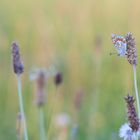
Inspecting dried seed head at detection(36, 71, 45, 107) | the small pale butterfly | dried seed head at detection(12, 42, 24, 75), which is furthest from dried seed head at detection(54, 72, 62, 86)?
the small pale butterfly

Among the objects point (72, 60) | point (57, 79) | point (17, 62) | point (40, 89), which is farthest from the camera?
point (72, 60)

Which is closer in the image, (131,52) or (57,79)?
(131,52)

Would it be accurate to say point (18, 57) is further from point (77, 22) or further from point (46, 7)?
point (46, 7)

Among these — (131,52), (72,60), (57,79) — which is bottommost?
(131,52)

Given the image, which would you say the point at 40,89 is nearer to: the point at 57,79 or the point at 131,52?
the point at 57,79

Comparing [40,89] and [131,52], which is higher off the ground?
[40,89]

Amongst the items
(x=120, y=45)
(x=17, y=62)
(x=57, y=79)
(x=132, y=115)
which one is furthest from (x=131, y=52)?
(x=57, y=79)
